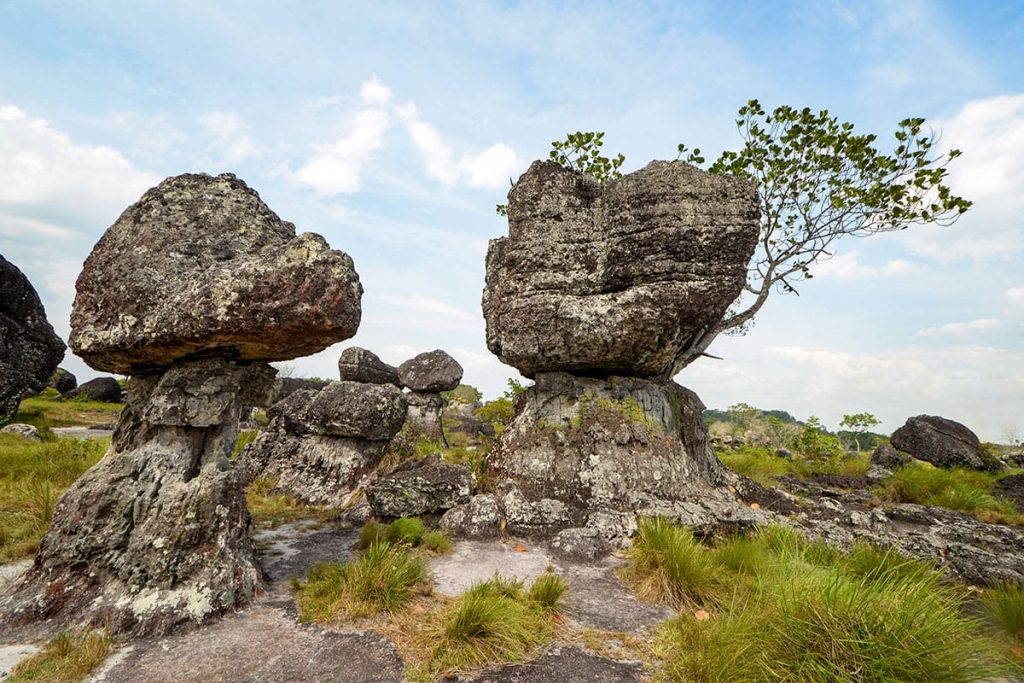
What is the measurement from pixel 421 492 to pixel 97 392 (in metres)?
29.9

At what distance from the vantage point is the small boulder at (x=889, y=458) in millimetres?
16703

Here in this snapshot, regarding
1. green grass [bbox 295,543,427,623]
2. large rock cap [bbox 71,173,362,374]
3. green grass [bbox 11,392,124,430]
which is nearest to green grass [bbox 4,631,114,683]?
green grass [bbox 295,543,427,623]

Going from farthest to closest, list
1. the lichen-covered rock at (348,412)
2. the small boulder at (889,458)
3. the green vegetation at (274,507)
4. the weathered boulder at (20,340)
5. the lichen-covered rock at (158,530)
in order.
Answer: the small boulder at (889,458)
the weathered boulder at (20,340)
the lichen-covered rock at (348,412)
the green vegetation at (274,507)
the lichen-covered rock at (158,530)

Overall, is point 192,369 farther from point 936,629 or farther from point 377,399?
point 936,629

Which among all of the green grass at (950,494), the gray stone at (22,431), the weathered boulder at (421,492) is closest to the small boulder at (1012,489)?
the green grass at (950,494)

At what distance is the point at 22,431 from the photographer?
11.9 meters

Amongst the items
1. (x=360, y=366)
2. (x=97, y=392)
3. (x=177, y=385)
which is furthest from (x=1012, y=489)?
(x=97, y=392)

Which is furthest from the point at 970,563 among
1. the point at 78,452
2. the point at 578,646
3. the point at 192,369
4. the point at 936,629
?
the point at 78,452

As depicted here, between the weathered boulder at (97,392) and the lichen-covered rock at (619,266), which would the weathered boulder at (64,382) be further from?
the lichen-covered rock at (619,266)

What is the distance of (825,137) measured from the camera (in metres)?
13.9

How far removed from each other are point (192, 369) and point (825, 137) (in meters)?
16.7

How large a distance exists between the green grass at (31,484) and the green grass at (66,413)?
8609 mm

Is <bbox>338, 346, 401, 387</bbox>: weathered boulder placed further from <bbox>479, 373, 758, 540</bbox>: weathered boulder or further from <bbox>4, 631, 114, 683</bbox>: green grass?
<bbox>4, 631, 114, 683</bbox>: green grass

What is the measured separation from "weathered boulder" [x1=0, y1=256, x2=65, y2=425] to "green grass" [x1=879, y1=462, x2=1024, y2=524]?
22968 mm
